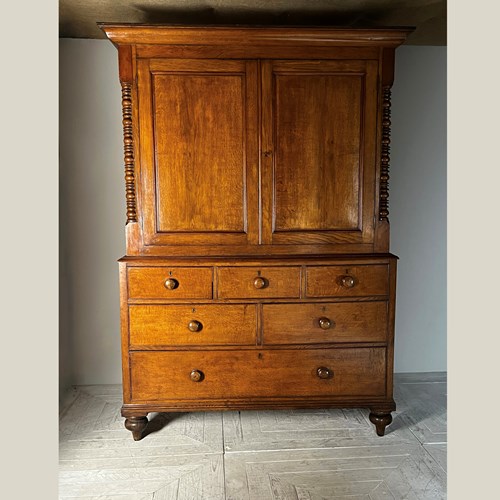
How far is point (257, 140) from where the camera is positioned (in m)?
2.17

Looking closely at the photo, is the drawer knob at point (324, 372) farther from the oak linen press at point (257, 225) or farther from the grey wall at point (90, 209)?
the grey wall at point (90, 209)

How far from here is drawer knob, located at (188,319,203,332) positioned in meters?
2.17

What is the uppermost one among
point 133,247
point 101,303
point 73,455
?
point 133,247

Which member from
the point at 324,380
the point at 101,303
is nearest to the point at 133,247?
the point at 101,303

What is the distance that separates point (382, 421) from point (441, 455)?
303 millimetres

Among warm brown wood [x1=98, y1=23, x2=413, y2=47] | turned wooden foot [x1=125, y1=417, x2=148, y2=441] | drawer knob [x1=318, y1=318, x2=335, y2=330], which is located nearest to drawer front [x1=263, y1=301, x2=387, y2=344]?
drawer knob [x1=318, y1=318, x2=335, y2=330]

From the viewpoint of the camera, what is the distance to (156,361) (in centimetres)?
221

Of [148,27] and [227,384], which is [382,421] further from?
[148,27]

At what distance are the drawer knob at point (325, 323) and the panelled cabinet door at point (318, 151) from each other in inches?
15.4

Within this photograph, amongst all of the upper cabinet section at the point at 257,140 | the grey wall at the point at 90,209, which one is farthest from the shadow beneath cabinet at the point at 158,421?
the upper cabinet section at the point at 257,140

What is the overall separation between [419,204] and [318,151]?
107cm

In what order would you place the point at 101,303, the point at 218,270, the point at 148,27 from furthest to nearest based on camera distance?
the point at 101,303
the point at 218,270
the point at 148,27

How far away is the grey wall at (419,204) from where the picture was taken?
2.82 m

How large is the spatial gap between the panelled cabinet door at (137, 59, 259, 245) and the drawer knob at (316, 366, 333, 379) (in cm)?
72
